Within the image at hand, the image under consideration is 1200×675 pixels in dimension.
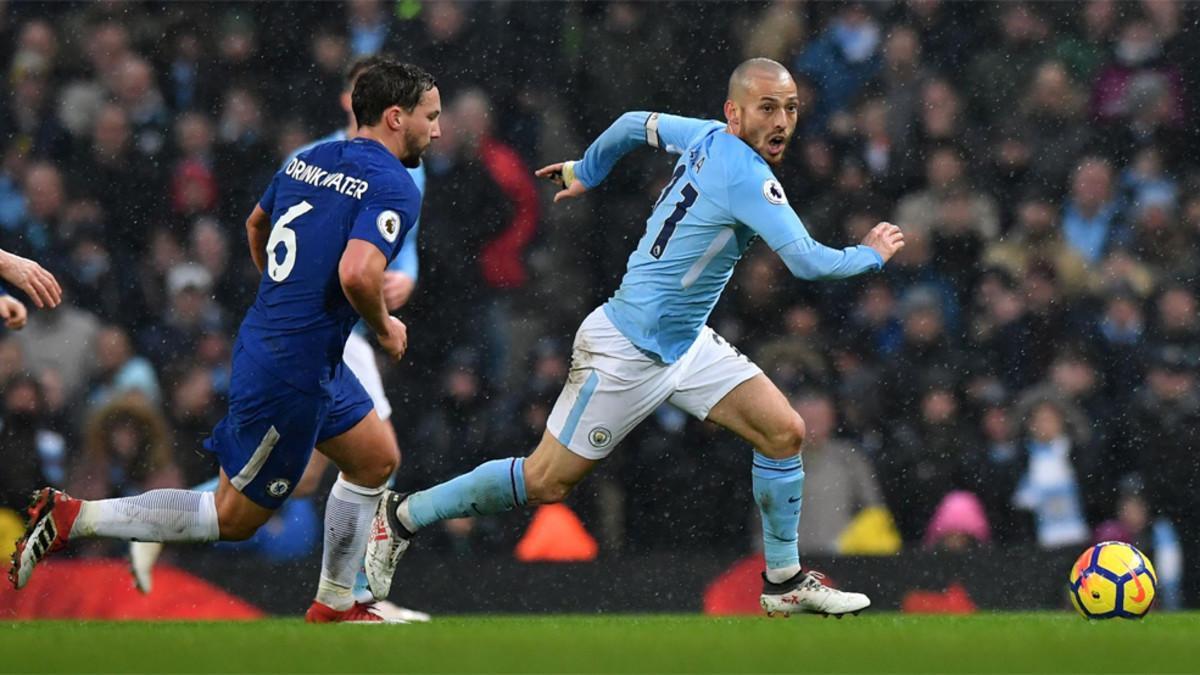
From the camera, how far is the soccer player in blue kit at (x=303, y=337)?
5766 mm

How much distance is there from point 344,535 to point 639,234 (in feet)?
11.4

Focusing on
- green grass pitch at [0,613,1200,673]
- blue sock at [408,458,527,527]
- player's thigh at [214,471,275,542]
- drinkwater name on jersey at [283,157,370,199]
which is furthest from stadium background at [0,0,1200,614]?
drinkwater name on jersey at [283,157,370,199]

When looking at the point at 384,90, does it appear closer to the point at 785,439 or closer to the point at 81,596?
the point at 785,439

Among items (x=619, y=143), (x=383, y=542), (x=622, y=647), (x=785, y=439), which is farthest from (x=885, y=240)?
(x=383, y=542)

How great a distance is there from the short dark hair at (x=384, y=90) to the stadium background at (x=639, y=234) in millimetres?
2911

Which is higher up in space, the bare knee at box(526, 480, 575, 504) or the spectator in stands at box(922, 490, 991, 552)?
the bare knee at box(526, 480, 575, 504)

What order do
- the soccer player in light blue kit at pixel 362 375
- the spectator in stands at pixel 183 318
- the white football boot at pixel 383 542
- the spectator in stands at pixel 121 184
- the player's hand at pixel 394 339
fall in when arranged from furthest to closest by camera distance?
the spectator in stands at pixel 121 184 → the spectator in stands at pixel 183 318 → the soccer player in light blue kit at pixel 362 375 → the white football boot at pixel 383 542 → the player's hand at pixel 394 339

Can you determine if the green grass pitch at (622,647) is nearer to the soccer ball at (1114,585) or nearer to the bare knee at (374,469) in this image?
the soccer ball at (1114,585)

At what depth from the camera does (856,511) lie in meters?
8.88

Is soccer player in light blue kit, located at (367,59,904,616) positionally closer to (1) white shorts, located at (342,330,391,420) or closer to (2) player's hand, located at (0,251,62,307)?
(1) white shorts, located at (342,330,391,420)

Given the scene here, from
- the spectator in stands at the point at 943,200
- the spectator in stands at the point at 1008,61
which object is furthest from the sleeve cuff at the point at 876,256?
the spectator in stands at the point at 1008,61

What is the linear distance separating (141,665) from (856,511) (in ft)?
14.9

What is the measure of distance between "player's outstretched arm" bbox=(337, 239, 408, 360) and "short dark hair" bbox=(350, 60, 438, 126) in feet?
1.77

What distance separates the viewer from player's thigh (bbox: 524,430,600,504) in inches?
247
